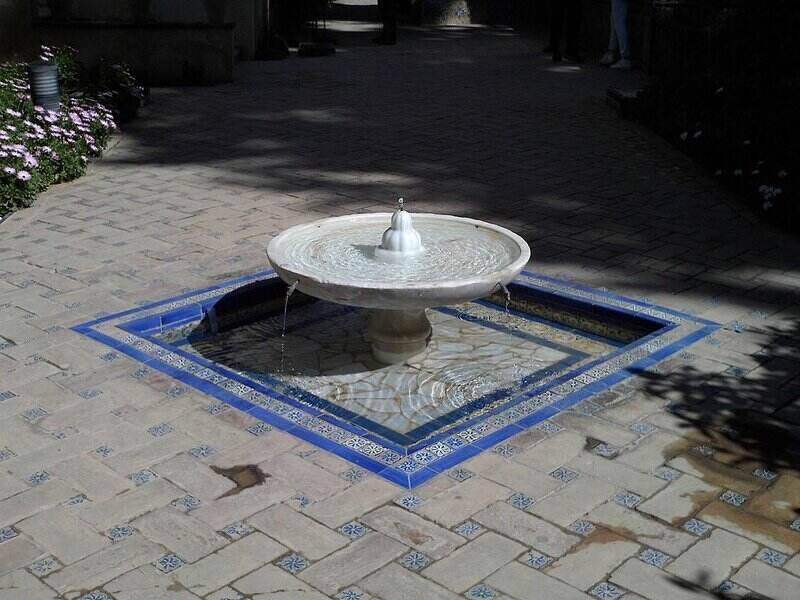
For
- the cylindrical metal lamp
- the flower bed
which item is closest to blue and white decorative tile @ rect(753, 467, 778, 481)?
the flower bed

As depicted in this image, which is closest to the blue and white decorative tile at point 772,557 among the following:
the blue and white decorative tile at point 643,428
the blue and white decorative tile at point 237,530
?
the blue and white decorative tile at point 643,428

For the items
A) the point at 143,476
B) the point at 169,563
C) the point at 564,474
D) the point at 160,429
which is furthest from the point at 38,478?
the point at 564,474

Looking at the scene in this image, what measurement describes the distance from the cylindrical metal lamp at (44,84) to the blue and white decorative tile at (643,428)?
273 inches

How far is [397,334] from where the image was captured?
5.71 m

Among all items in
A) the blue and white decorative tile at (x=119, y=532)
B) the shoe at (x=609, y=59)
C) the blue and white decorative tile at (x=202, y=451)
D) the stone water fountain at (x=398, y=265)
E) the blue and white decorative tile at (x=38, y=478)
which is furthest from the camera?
the shoe at (x=609, y=59)

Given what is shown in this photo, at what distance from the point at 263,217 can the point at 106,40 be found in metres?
7.18

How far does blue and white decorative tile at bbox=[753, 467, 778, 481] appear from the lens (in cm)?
438

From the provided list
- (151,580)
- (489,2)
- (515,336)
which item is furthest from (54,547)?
(489,2)

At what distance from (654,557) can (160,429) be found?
7.41 feet

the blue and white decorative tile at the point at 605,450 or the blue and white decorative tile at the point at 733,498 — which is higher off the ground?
the blue and white decorative tile at the point at 605,450

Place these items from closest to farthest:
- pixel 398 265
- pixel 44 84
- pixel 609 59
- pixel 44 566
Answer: pixel 44 566 < pixel 398 265 < pixel 44 84 < pixel 609 59

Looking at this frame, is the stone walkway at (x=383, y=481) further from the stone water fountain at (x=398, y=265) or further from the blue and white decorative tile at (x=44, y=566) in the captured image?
the stone water fountain at (x=398, y=265)

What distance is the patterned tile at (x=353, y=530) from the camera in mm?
3957

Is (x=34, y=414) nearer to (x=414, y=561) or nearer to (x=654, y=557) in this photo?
(x=414, y=561)
